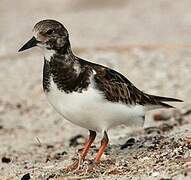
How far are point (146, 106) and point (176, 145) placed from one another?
0.45m

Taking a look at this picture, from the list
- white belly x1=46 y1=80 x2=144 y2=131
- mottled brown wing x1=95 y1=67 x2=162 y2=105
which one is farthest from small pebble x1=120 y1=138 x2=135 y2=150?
white belly x1=46 y1=80 x2=144 y2=131

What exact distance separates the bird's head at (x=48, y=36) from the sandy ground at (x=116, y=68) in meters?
1.03

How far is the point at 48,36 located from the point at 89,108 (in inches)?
25.2

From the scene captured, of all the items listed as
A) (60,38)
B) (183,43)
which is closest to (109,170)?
(60,38)

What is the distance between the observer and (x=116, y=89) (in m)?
5.74

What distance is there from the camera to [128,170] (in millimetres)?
5426

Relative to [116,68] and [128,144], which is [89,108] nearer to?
[128,144]

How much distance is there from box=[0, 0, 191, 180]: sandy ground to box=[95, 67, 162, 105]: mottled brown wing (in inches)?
18.2

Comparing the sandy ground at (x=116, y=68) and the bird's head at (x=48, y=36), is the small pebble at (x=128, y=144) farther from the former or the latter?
the bird's head at (x=48, y=36)

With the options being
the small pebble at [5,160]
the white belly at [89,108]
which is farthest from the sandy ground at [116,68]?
the white belly at [89,108]

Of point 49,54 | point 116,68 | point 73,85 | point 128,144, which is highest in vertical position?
point 49,54

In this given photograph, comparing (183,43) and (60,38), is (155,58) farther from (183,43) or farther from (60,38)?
(60,38)

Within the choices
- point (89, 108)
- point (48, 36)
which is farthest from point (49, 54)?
point (89, 108)

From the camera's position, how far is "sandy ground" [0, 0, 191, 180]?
5.82m
